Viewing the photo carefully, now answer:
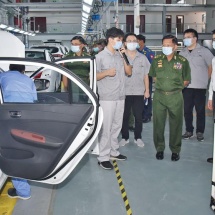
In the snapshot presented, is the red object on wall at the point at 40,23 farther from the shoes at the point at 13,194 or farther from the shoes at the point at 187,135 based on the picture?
the shoes at the point at 13,194

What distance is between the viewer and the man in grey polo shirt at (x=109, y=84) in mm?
4324

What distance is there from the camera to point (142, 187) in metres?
3.99

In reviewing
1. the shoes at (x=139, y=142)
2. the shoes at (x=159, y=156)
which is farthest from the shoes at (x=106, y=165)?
the shoes at (x=139, y=142)

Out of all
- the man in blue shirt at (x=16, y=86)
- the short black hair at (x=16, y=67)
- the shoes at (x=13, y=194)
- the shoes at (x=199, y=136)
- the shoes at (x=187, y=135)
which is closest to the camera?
the man in blue shirt at (x=16, y=86)

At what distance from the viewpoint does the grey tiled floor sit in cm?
346

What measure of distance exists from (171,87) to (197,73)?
1.22m

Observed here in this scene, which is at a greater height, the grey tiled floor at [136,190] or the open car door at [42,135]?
the open car door at [42,135]

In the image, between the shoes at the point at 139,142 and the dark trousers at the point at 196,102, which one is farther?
the dark trousers at the point at 196,102

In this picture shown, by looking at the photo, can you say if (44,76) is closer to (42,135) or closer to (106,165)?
(106,165)

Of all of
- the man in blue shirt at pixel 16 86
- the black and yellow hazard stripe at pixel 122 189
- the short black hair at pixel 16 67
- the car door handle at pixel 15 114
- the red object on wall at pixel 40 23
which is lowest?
the black and yellow hazard stripe at pixel 122 189

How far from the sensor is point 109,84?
439 cm

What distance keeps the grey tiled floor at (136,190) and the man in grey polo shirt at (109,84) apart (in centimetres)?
35

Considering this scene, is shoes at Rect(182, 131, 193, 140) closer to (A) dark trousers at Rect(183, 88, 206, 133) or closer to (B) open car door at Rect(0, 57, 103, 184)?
(A) dark trousers at Rect(183, 88, 206, 133)

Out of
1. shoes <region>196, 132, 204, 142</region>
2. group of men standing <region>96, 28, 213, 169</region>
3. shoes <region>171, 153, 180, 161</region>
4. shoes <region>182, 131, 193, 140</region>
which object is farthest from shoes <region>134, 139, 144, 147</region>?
shoes <region>196, 132, 204, 142</region>
